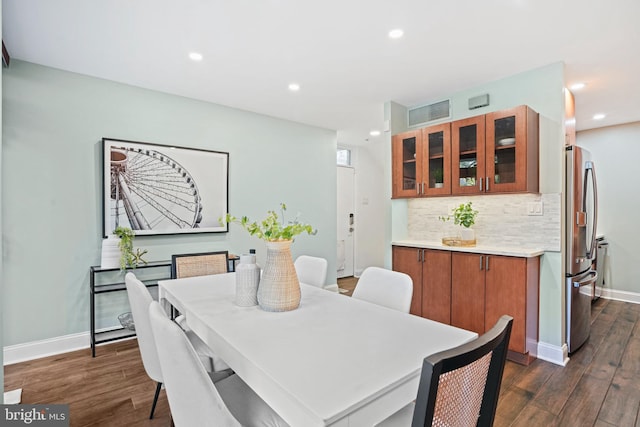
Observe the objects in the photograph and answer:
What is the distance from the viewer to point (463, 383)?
817 millimetres

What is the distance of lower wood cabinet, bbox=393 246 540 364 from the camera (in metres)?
2.64

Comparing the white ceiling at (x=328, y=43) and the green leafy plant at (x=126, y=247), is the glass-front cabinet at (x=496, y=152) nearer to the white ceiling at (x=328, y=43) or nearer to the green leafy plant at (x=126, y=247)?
the white ceiling at (x=328, y=43)

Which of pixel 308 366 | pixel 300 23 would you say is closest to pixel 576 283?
pixel 308 366

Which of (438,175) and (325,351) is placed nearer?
(325,351)

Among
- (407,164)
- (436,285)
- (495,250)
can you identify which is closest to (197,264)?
(436,285)

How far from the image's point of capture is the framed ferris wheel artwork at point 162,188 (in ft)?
9.97

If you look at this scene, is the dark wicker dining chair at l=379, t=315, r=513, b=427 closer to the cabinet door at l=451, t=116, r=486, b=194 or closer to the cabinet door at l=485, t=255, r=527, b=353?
the cabinet door at l=485, t=255, r=527, b=353

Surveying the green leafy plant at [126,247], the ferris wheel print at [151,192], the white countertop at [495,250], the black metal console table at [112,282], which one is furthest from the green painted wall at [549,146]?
the green leafy plant at [126,247]

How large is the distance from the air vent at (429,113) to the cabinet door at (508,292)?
1.65 meters

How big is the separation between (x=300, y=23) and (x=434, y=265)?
7.87 ft

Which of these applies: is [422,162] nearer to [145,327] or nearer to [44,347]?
[145,327]

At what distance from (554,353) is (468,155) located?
185 cm

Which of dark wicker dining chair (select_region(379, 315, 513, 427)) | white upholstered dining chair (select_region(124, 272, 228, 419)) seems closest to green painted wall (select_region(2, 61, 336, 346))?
white upholstered dining chair (select_region(124, 272, 228, 419))

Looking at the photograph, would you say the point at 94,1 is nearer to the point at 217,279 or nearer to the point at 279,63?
the point at 279,63
